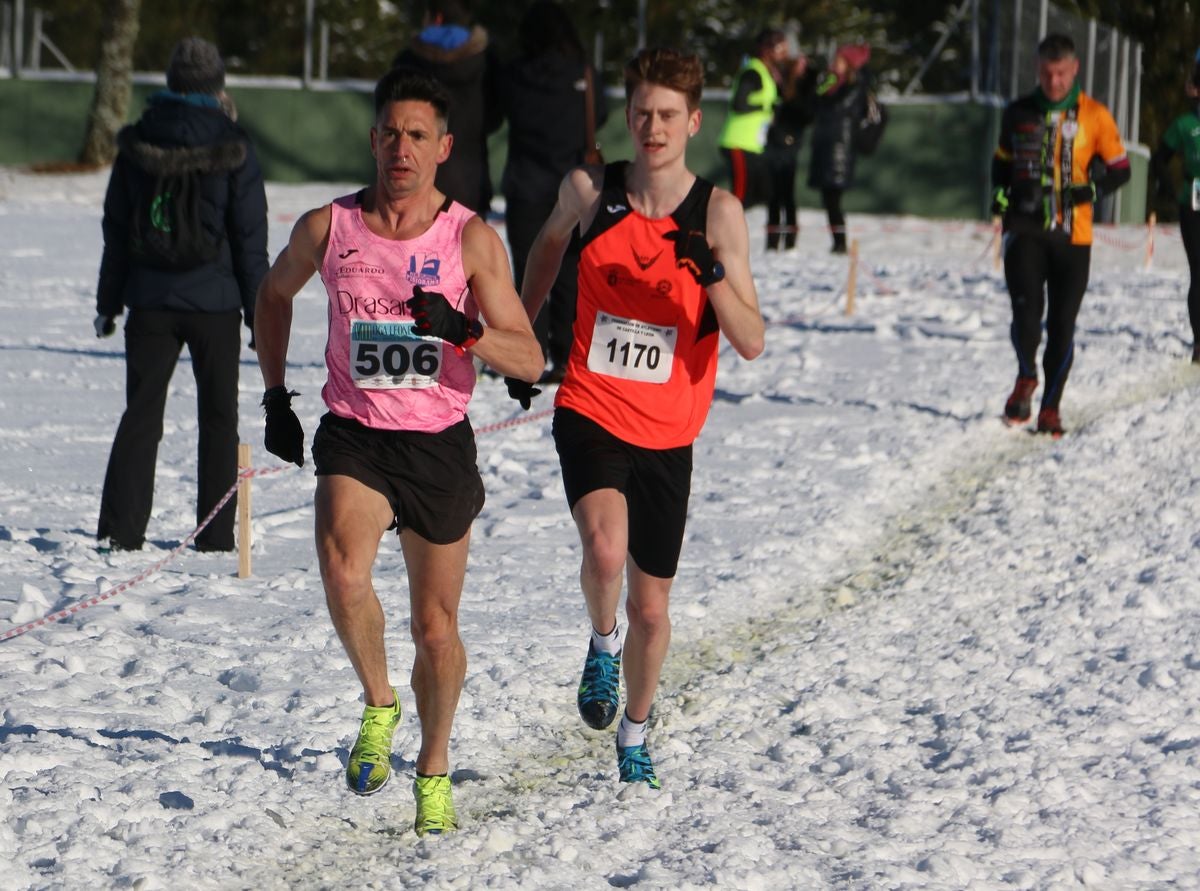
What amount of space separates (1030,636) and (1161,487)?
255 cm

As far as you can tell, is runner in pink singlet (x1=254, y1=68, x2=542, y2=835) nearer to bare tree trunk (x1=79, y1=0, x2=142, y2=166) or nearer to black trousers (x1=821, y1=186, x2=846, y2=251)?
black trousers (x1=821, y1=186, x2=846, y2=251)

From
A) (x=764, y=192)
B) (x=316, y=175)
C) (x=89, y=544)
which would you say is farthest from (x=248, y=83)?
(x=89, y=544)

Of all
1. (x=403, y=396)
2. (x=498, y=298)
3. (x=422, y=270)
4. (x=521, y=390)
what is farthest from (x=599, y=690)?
(x=422, y=270)

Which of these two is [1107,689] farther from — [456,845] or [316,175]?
[316,175]

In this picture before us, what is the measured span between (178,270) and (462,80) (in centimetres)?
340

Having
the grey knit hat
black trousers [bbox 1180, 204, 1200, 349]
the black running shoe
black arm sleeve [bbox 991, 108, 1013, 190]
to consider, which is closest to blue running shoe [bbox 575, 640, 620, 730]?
the grey knit hat

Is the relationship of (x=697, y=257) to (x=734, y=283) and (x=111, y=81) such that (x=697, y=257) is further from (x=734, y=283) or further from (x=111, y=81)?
(x=111, y=81)

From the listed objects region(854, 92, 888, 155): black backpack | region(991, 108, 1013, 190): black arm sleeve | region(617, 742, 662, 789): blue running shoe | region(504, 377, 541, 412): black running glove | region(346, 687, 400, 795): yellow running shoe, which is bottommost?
region(617, 742, 662, 789): blue running shoe

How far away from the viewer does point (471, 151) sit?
10500 mm

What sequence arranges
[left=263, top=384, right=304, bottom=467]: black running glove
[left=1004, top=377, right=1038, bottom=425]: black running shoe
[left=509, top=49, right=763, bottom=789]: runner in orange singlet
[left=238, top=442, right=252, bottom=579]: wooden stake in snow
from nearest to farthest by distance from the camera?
[left=263, top=384, right=304, bottom=467]: black running glove, [left=509, top=49, right=763, bottom=789]: runner in orange singlet, [left=238, top=442, right=252, bottom=579]: wooden stake in snow, [left=1004, top=377, right=1038, bottom=425]: black running shoe

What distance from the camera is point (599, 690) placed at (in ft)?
18.1

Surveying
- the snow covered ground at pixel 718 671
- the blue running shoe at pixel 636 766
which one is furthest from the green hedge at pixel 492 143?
the blue running shoe at pixel 636 766

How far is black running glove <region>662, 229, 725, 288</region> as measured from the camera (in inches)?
197

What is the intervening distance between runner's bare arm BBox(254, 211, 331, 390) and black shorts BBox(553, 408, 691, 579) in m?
0.88
